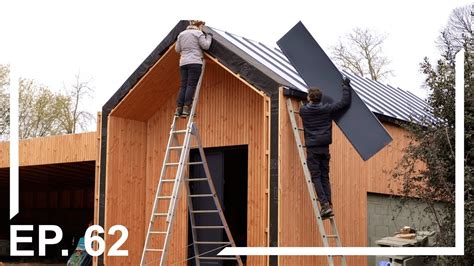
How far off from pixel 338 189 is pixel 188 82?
292 cm

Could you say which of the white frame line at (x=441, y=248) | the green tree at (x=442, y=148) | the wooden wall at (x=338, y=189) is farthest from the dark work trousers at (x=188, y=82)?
the green tree at (x=442, y=148)

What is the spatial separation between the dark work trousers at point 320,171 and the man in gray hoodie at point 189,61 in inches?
76.5

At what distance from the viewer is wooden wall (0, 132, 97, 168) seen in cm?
1464

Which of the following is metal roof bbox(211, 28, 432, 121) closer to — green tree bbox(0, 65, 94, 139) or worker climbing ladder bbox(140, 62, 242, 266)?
worker climbing ladder bbox(140, 62, 242, 266)

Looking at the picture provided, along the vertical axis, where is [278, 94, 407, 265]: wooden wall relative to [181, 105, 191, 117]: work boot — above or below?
below

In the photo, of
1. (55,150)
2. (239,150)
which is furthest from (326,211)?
(55,150)

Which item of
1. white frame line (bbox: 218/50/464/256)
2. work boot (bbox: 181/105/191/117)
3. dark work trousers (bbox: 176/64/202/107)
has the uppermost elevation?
dark work trousers (bbox: 176/64/202/107)

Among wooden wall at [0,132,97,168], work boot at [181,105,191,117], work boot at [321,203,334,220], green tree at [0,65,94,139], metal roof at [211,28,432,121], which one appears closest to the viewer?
work boot at [321,203,334,220]

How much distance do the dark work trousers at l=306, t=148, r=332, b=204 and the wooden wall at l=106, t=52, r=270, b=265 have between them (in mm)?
1092

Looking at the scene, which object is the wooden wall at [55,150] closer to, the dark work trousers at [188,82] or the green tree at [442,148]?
the dark work trousers at [188,82]

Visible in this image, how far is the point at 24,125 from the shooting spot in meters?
34.4

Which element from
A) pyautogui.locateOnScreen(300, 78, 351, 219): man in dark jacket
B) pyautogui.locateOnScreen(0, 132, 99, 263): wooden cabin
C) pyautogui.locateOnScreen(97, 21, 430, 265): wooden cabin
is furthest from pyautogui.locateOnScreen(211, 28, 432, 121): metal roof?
pyautogui.locateOnScreen(0, 132, 99, 263): wooden cabin

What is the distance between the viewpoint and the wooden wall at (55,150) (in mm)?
14641

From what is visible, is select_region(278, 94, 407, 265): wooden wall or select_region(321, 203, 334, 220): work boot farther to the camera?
select_region(278, 94, 407, 265): wooden wall
